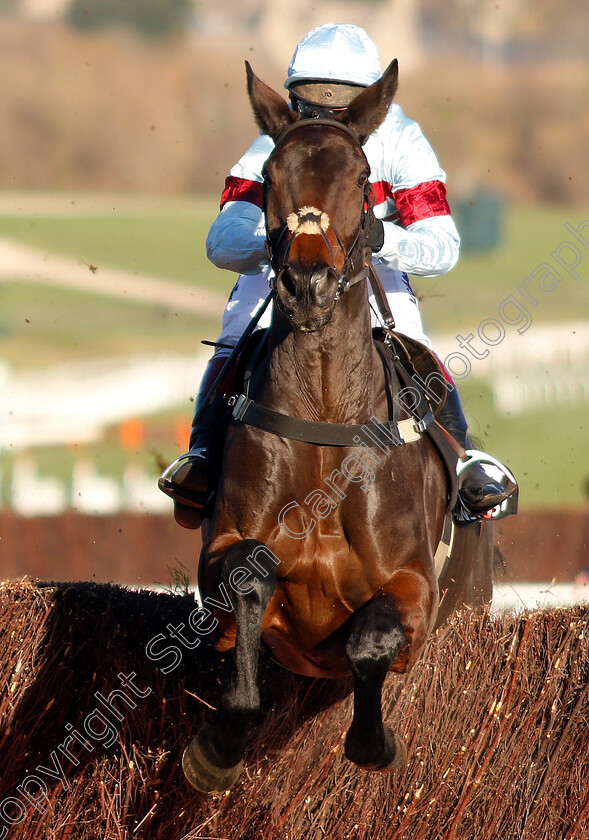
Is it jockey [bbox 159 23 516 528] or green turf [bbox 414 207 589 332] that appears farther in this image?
green turf [bbox 414 207 589 332]

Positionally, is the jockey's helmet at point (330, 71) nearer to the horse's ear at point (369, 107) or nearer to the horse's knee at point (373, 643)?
the horse's ear at point (369, 107)

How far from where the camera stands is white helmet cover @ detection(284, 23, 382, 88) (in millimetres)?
4109

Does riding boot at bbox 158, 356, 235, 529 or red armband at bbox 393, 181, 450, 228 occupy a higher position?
red armband at bbox 393, 181, 450, 228

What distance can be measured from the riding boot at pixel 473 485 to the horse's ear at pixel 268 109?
4.45 feet

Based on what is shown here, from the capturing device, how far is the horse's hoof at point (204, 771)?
135 inches

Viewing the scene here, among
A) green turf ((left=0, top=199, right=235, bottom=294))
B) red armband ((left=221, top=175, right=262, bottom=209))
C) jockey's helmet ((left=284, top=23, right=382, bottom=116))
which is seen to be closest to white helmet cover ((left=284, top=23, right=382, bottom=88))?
jockey's helmet ((left=284, top=23, right=382, bottom=116))

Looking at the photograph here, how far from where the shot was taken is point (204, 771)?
3.42 m

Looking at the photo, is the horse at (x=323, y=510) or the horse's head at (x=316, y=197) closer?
the horse's head at (x=316, y=197)

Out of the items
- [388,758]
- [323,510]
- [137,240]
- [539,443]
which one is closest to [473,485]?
[323,510]

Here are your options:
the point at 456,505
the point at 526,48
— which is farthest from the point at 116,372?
the point at 456,505

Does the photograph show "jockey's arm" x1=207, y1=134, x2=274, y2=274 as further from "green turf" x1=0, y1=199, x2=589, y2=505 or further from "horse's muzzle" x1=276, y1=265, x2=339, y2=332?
"green turf" x1=0, y1=199, x2=589, y2=505

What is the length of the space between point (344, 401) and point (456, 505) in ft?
3.40

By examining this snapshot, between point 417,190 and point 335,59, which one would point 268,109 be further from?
point 417,190

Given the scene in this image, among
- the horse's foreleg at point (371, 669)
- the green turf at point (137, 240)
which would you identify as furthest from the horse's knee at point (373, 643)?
the green turf at point (137, 240)
